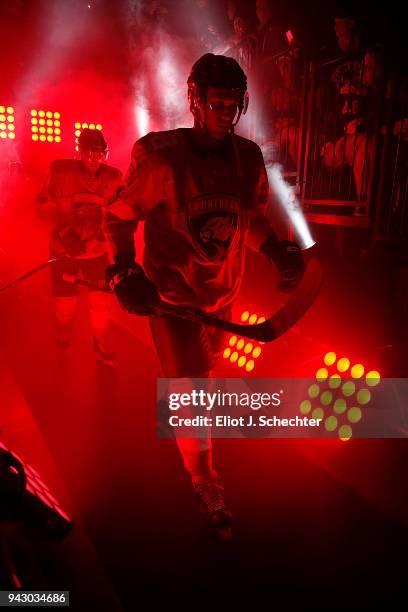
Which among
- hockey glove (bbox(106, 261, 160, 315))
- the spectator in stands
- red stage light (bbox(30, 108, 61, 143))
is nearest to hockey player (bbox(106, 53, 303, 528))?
hockey glove (bbox(106, 261, 160, 315))

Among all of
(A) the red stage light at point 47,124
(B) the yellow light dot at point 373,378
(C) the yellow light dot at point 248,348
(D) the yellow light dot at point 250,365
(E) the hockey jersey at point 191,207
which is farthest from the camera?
(A) the red stage light at point 47,124

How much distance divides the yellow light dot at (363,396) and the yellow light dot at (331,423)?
0.75ft

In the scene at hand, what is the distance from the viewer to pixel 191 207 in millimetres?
2189

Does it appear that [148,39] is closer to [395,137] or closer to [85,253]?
[85,253]

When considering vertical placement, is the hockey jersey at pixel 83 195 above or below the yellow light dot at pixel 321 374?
above

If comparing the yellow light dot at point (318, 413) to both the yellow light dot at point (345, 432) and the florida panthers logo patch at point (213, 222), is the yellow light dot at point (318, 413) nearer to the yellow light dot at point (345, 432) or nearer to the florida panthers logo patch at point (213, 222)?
the yellow light dot at point (345, 432)

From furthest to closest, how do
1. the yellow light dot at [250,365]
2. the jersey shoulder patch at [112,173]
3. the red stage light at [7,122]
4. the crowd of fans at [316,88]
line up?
the red stage light at [7,122] < the jersey shoulder patch at [112,173] < the crowd of fans at [316,88] < the yellow light dot at [250,365]

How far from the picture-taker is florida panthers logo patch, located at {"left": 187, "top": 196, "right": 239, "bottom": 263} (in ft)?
7.21

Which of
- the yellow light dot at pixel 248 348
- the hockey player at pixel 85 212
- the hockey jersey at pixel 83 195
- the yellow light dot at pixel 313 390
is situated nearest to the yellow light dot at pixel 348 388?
the yellow light dot at pixel 313 390

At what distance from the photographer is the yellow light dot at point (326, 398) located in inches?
125

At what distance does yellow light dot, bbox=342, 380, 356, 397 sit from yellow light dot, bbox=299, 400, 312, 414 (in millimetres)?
292

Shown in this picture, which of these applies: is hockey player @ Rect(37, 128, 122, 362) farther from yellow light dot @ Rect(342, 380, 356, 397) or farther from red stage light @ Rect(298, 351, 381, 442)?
yellow light dot @ Rect(342, 380, 356, 397)

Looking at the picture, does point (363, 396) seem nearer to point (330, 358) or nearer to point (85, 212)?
point (330, 358)

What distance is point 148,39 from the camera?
25.1ft
